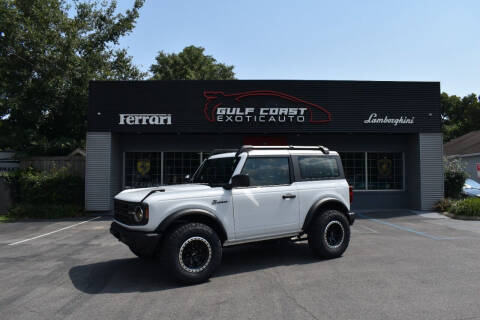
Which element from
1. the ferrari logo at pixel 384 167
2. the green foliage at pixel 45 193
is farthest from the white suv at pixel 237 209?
the ferrari logo at pixel 384 167

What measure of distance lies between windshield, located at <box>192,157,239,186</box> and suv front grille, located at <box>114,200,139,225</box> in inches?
56.9

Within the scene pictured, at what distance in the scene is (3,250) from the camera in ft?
25.1

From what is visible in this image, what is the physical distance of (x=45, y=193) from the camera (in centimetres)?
1324

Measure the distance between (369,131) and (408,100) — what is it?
214 cm

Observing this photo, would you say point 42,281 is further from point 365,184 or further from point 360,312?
point 365,184

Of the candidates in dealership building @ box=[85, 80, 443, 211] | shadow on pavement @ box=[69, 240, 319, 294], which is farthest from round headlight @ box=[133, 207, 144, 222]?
dealership building @ box=[85, 80, 443, 211]

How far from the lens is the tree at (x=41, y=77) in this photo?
17125 millimetres

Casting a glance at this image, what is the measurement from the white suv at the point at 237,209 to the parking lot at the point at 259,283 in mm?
476

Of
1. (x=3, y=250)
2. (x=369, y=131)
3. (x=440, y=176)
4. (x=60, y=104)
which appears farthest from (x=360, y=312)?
(x=60, y=104)

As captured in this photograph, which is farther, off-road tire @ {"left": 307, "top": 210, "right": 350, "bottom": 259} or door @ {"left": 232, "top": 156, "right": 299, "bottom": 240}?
off-road tire @ {"left": 307, "top": 210, "right": 350, "bottom": 259}

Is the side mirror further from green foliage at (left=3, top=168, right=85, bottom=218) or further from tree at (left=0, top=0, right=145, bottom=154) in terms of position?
tree at (left=0, top=0, right=145, bottom=154)

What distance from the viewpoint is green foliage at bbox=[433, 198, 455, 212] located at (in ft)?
44.9

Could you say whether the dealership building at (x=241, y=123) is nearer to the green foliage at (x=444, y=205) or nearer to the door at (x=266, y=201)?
the green foliage at (x=444, y=205)

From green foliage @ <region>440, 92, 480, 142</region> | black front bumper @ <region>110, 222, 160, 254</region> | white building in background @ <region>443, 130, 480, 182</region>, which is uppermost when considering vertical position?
green foliage @ <region>440, 92, 480, 142</region>
